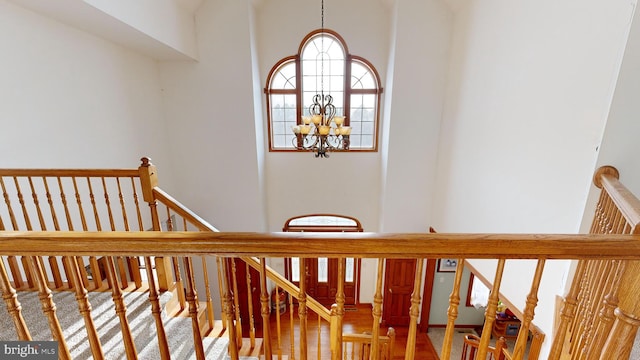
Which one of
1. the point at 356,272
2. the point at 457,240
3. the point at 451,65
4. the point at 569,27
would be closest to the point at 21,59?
the point at 457,240

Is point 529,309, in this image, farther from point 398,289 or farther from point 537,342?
point 398,289

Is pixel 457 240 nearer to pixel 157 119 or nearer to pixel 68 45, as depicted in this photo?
pixel 68 45

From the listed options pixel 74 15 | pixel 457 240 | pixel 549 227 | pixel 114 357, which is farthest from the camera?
pixel 74 15

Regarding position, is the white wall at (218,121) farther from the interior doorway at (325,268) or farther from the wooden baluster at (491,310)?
the wooden baluster at (491,310)

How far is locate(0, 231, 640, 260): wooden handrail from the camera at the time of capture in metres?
0.80

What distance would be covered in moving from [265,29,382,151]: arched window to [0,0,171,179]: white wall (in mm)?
2088

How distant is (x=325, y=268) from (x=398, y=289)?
150cm

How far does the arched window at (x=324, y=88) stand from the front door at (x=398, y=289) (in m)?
2.22

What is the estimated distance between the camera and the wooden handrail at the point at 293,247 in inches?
31.6

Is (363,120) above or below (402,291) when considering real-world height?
above

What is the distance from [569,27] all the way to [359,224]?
4066 mm

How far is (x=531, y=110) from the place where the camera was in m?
Answer: 2.43

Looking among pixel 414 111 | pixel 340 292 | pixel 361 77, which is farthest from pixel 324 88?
pixel 340 292

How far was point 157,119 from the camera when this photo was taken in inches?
169
